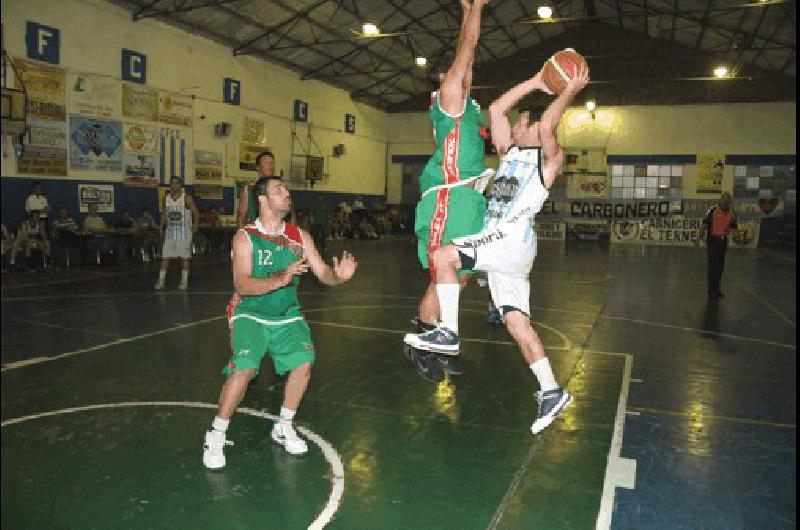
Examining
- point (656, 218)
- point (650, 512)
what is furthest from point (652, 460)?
point (656, 218)

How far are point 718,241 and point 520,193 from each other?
900 centimetres

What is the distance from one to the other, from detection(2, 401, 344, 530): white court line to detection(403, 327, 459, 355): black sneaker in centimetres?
87

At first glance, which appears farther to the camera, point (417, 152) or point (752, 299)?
point (417, 152)

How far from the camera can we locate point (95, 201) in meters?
16.6

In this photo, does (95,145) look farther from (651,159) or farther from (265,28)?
(651,159)

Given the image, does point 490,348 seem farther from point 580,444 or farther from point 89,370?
Result: point 89,370

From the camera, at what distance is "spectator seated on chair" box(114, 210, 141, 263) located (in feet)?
53.0

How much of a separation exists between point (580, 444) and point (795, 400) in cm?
232

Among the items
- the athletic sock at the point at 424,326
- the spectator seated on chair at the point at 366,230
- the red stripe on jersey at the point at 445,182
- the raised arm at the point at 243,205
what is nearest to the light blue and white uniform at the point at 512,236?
the red stripe on jersey at the point at 445,182

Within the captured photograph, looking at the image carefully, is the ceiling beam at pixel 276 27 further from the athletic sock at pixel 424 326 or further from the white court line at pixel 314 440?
the white court line at pixel 314 440

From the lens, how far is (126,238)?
669 inches

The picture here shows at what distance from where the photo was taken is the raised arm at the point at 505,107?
405 centimetres

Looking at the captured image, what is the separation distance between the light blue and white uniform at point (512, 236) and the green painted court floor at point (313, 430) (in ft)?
3.46

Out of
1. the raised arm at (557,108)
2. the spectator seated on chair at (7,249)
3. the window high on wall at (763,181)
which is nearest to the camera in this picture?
the raised arm at (557,108)
